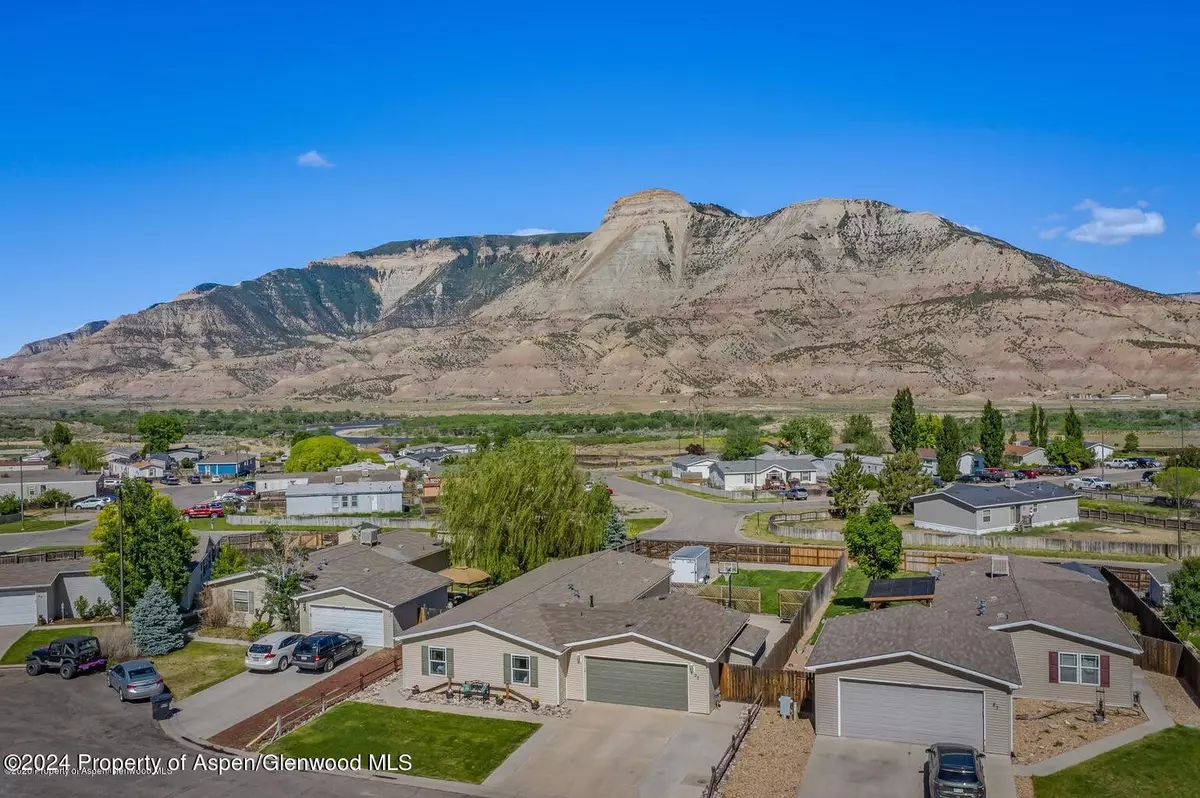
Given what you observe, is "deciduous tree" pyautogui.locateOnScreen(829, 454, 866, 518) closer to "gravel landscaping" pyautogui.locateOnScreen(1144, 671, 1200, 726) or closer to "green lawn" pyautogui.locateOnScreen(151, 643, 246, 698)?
"gravel landscaping" pyautogui.locateOnScreen(1144, 671, 1200, 726)

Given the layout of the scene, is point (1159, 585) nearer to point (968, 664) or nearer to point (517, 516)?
point (968, 664)

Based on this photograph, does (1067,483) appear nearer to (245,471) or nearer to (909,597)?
(909,597)

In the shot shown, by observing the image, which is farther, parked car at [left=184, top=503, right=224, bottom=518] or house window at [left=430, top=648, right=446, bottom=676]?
parked car at [left=184, top=503, right=224, bottom=518]

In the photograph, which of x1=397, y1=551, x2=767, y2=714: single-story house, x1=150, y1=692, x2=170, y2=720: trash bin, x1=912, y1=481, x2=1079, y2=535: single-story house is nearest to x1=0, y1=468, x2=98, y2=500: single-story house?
x1=150, y1=692, x2=170, y2=720: trash bin

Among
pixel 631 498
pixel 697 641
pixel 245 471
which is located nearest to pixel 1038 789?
pixel 697 641

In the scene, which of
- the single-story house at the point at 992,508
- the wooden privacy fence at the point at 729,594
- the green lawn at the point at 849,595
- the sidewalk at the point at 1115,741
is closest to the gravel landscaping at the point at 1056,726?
the sidewalk at the point at 1115,741

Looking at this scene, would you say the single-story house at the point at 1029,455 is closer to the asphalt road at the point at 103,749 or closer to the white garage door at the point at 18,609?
the white garage door at the point at 18,609
